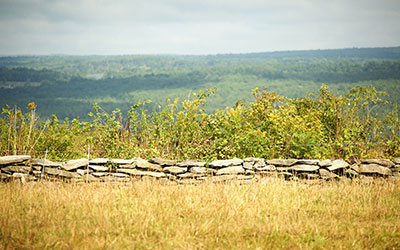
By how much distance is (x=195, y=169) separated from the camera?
227 inches

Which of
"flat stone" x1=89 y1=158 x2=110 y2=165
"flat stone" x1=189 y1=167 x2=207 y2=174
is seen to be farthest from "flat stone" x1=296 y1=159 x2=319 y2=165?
"flat stone" x1=89 y1=158 x2=110 y2=165

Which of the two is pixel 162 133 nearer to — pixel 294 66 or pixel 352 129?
pixel 352 129

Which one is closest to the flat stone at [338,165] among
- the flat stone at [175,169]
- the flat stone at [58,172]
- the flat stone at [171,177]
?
the flat stone at [175,169]

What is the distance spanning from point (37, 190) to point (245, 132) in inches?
144

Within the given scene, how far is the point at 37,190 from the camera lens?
16.2 ft

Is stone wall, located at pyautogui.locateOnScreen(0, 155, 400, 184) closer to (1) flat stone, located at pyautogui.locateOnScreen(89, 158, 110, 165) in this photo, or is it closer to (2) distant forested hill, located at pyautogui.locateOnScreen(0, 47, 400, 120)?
(1) flat stone, located at pyautogui.locateOnScreen(89, 158, 110, 165)

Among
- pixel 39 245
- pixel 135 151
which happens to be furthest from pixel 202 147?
pixel 39 245

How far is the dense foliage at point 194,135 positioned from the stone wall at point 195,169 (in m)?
0.32

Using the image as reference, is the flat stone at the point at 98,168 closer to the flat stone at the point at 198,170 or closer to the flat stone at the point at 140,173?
the flat stone at the point at 140,173

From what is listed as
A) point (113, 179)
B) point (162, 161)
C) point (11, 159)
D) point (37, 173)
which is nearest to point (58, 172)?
point (37, 173)

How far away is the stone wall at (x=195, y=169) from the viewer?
562 cm

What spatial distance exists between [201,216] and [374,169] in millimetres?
3367

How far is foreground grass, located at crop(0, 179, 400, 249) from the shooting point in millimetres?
3533

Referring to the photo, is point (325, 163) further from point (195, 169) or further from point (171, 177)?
point (171, 177)
